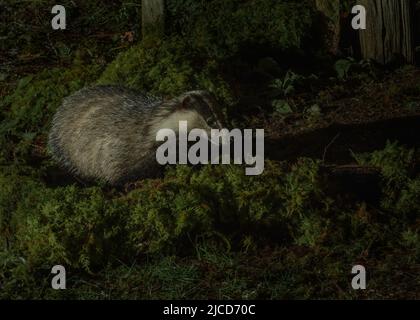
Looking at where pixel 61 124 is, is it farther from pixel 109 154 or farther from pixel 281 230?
pixel 281 230

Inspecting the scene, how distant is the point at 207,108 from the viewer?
16.3 ft

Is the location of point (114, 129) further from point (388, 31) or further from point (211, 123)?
point (388, 31)

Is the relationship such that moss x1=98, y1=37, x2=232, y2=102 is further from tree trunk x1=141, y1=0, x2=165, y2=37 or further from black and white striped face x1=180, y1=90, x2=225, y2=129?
black and white striped face x1=180, y1=90, x2=225, y2=129

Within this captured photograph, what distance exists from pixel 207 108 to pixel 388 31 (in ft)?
10.8

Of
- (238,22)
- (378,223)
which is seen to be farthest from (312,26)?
(378,223)

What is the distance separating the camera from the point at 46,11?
968cm

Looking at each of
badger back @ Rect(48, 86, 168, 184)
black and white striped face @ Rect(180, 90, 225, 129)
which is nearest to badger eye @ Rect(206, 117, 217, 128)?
black and white striped face @ Rect(180, 90, 225, 129)

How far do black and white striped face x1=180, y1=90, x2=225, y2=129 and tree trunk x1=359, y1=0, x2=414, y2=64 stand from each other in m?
3.10

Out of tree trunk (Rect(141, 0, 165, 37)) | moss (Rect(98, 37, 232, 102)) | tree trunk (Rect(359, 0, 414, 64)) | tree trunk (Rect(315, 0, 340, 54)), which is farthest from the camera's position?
tree trunk (Rect(141, 0, 165, 37))

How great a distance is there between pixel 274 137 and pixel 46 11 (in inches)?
188

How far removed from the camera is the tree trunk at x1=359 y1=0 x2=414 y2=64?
741 cm

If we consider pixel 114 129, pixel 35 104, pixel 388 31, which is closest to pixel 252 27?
pixel 388 31

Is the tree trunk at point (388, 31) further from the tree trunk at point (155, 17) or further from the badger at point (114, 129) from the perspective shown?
the badger at point (114, 129)

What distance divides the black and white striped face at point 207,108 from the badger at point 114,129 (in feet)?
0.04
